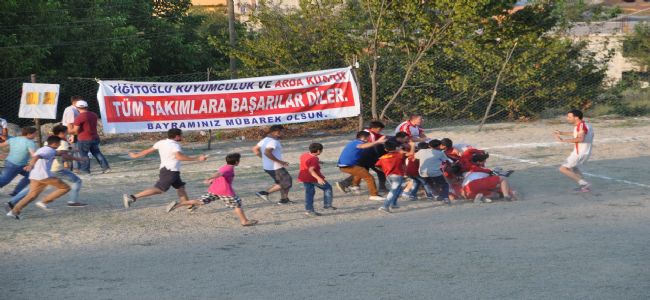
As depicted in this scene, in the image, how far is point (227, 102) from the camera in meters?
18.7

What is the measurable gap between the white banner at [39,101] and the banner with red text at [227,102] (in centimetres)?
99

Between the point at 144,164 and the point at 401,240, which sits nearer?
the point at 401,240

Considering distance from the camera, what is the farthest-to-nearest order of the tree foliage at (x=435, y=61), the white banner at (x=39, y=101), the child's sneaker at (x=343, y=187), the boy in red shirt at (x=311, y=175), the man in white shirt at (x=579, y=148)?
the tree foliage at (x=435, y=61), the white banner at (x=39, y=101), the child's sneaker at (x=343, y=187), the man in white shirt at (x=579, y=148), the boy in red shirt at (x=311, y=175)

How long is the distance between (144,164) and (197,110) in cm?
207

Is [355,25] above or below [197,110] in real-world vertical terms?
above

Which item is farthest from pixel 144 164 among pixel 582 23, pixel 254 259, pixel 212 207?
pixel 582 23

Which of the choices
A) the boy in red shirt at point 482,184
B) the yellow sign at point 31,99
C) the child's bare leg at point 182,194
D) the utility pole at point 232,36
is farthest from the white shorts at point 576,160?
the utility pole at point 232,36

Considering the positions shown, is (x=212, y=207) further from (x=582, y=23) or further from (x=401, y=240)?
(x=582, y=23)

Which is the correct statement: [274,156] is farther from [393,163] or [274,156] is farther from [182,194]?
[393,163]

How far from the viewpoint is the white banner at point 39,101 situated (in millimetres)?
17234

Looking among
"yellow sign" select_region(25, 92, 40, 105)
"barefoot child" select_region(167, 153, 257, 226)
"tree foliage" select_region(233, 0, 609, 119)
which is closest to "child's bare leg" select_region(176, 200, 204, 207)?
"barefoot child" select_region(167, 153, 257, 226)

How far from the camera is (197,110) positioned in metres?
18.5

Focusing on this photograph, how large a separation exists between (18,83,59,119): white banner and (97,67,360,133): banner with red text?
992 millimetres

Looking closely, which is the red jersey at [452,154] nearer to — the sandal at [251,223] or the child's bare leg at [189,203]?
the sandal at [251,223]
